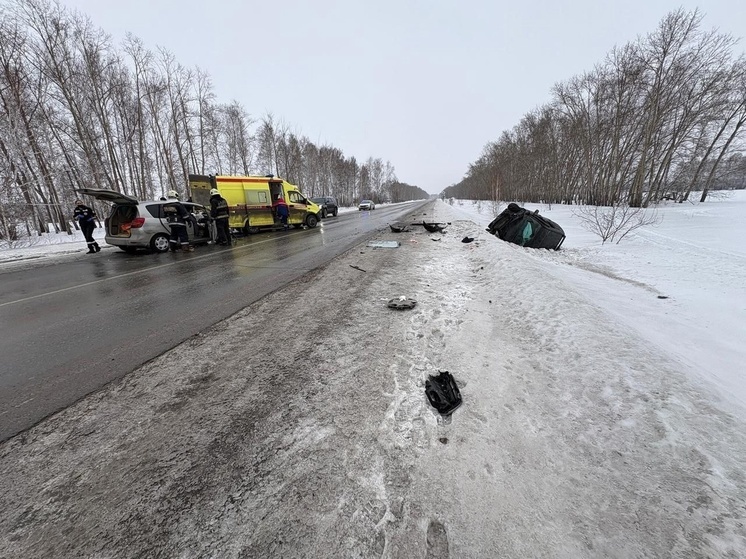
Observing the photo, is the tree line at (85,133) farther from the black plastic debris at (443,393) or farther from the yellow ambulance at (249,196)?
the black plastic debris at (443,393)

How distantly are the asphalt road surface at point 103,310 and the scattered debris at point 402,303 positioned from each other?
1081 mm

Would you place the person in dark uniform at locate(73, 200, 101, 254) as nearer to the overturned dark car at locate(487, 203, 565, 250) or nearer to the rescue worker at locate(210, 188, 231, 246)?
the rescue worker at locate(210, 188, 231, 246)

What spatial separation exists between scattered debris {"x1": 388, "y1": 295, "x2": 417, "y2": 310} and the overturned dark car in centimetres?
728

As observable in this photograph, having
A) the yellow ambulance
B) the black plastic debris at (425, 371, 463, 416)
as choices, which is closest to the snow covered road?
the black plastic debris at (425, 371, 463, 416)

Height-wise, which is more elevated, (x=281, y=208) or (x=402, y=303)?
(x=281, y=208)

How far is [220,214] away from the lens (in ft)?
36.1

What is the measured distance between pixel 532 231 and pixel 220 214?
11.4 m

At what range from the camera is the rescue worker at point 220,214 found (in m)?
10.8

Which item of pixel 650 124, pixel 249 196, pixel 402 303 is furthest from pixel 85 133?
pixel 650 124

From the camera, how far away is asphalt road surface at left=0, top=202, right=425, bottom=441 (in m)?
2.79

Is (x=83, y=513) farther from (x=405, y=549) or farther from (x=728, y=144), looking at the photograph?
(x=728, y=144)

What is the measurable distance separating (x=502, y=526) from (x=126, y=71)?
3784cm

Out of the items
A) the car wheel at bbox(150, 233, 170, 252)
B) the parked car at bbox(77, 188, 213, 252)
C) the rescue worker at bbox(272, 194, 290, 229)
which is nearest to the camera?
the parked car at bbox(77, 188, 213, 252)

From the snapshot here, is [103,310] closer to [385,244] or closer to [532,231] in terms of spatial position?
[385,244]
